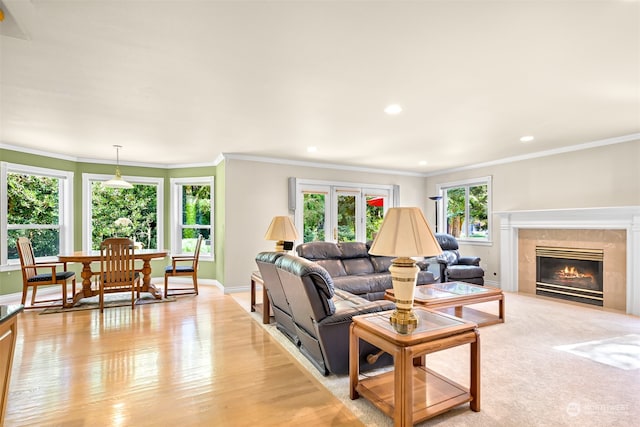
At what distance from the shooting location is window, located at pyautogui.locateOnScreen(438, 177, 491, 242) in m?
6.65

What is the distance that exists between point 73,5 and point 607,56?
A: 3.52 metres

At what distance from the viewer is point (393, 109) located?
352cm

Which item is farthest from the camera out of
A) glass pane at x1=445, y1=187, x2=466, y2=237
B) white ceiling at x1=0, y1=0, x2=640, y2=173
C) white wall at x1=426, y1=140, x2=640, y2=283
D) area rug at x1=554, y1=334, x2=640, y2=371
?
glass pane at x1=445, y1=187, x2=466, y2=237

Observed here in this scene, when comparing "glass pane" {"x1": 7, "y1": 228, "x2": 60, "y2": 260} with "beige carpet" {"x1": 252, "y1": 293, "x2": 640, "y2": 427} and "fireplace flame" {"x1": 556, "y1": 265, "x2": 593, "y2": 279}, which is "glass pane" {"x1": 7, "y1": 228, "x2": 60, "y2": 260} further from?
"fireplace flame" {"x1": 556, "y1": 265, "x2": 593, "y2": 279}

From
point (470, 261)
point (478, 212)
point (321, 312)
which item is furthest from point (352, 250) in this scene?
point (478, 212)

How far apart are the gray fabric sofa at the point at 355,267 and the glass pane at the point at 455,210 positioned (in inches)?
93.0

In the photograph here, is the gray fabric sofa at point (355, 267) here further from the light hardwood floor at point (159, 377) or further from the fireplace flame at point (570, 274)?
the fireplace flame at point (570, 274)

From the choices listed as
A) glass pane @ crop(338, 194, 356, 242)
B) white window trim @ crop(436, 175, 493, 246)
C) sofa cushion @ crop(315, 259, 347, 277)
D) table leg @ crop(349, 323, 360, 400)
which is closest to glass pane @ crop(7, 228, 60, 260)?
sofa cushion @ crop(315, 259, 347, 277)

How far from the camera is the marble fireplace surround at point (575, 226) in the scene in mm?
4441

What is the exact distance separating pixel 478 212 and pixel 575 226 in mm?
1886

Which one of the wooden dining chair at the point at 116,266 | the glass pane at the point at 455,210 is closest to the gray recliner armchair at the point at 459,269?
the glass pane at the point at 455,210

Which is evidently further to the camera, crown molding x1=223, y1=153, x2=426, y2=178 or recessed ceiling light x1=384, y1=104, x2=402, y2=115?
crown molding x1=223, y1=153, x2=426, y2=178

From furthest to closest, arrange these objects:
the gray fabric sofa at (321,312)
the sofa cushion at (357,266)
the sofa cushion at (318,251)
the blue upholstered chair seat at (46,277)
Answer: the sofa cushion at (357,266) → the sofa cushion at (318,251) → the blue upholstered chair seat at (46,277) → the gray fabric sofa at (321,312)

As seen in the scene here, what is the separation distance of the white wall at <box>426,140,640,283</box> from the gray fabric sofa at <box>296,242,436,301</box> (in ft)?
7.28
